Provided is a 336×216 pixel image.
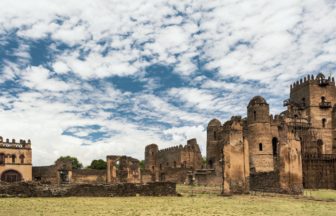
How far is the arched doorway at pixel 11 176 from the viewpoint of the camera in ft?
139

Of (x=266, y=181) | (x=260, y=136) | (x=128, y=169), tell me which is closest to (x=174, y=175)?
(x=128, y=169)

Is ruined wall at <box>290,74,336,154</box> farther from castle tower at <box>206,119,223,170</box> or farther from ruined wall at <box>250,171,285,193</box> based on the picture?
ruined wall at <box>250,171,285,193</box>

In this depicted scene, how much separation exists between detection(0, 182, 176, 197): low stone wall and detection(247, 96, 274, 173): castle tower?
23.2 metres

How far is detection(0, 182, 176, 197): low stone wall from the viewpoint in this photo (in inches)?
798

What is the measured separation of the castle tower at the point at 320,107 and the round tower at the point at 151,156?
28.6m

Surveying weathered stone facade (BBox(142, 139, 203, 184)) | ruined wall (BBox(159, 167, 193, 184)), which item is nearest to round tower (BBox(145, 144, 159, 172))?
weathered stone facade (BBox(142, 139, 203, 184))

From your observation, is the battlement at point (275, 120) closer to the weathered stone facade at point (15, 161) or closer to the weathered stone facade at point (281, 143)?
the weathered stone facade at point (281, 143)

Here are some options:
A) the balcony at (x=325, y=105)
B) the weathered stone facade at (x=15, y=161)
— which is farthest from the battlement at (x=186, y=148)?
the weathered stone facade at (x=15, y=161)

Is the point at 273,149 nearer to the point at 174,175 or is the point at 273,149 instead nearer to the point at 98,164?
the point at 174,175

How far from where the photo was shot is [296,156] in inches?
1030

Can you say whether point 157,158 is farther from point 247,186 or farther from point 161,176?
point 247,186

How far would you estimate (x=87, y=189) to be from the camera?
2125cm

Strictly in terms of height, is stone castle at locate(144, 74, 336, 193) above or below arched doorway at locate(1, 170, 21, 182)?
above

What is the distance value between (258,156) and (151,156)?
28141mm
